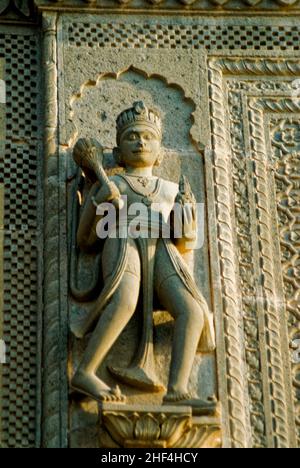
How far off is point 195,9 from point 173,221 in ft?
5.42

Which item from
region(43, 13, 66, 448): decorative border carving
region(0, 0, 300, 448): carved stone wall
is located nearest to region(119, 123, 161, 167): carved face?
region(0, 0, 300, 448): carved stone wall

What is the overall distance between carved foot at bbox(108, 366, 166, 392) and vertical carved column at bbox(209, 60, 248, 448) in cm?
42

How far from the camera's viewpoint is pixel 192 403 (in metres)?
9.44

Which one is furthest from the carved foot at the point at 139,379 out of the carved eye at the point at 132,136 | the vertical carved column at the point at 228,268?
the carved eye at the point at 132,136

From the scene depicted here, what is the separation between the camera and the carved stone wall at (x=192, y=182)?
9688 millimetres

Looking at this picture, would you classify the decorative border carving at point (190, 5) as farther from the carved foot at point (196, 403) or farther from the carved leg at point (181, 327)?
the carved foot at point (196, 403)

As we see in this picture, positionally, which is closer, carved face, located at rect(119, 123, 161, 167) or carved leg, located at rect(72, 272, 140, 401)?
carved leg, located at rect(72, 272, 140, 401)

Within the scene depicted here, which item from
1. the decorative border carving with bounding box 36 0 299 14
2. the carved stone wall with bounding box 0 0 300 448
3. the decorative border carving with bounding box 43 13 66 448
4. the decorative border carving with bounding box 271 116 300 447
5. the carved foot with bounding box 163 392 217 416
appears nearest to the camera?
the carved foot with bounding box 163 392 217 416

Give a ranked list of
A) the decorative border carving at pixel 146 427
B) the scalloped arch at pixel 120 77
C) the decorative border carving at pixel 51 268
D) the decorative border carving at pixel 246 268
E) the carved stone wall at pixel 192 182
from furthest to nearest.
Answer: the scalloped arch at pixel 120 77 < the decorative border carving at pixel 246 268 < the carved stone wall at pixel 192 182 < the decorative border carving at pixel 51 268 < the decorative border carving at pixel 146 427

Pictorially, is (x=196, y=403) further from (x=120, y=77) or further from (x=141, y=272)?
(x=120, y=77)

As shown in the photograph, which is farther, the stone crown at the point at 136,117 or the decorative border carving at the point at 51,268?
the stone crown at the point at 136,117

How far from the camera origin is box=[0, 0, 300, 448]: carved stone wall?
969 cm

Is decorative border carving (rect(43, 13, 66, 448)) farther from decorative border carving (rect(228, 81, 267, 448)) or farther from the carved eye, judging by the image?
decorative border carving (rect(228, 81, 267, 448))

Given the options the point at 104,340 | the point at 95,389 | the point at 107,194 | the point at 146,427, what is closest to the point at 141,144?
the point at 107,194
